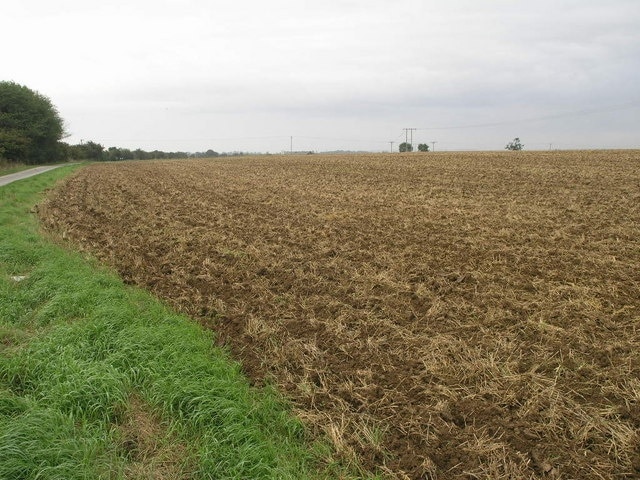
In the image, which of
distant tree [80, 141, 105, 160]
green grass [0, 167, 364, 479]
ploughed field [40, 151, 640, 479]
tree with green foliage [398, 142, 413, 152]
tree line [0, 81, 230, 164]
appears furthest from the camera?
tree with green foliage [398, 142, 413, 152]

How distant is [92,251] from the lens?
9.13 metres

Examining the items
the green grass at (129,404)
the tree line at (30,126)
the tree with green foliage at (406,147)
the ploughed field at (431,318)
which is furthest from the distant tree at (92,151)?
the green grass at (129,404)

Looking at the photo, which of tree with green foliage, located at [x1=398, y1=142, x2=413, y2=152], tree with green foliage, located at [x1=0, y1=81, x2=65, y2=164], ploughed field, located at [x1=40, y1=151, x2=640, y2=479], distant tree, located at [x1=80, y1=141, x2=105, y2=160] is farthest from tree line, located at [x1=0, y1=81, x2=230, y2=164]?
tree with green foliage, located at [x1=398, y1=142, x2=413, y2=152]

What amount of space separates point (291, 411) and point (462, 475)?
1489mm

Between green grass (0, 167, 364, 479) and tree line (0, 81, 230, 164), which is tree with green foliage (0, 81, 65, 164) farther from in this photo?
A: green grass (0, 167, 364, 479)

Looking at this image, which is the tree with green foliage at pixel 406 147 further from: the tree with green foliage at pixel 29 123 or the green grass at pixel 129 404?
the green grass at pixel 129 404

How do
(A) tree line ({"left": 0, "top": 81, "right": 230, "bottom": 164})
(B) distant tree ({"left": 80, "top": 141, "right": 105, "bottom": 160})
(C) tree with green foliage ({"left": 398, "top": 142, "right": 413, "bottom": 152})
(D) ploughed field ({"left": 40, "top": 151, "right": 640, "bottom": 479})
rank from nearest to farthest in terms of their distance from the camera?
(D) ploughed field ({"left": 40, "top": 151, "right": 640, "bottom": 479}) → (A) tree line ({"left": 0, "top": 81, "right": 230, "bottom": 164}) → (B) distant tree ({"left": 80, "top": 141, "right": 105, "bottom": 160}) → (C) tree with green foliage ({"left": 398, "top": 142, "right": 413, "bottom": 152})

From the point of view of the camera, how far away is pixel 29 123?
189ft

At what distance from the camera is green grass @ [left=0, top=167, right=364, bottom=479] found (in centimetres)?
298

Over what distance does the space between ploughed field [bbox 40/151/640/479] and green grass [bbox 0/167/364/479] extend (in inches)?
14.8

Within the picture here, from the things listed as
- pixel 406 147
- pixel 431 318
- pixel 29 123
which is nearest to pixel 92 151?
pixel 29 123

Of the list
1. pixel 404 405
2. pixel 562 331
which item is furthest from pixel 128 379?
pixel 562 331

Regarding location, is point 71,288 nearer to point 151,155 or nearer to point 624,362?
point 624,362

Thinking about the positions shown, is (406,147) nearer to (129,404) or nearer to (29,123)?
(29,123)
